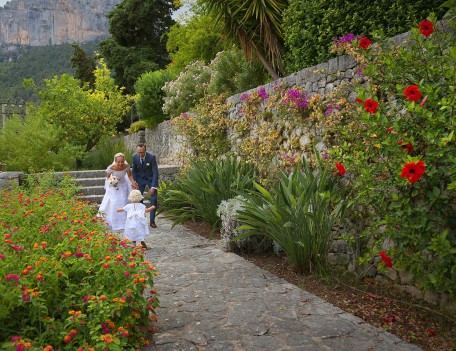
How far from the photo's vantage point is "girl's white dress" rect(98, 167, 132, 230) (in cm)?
645

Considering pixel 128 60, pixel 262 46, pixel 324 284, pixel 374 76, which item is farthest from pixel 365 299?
pixel 128 60

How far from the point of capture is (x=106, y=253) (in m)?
2.90

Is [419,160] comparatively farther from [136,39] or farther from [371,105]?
[136,39]

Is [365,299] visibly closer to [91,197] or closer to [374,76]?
[374,76]

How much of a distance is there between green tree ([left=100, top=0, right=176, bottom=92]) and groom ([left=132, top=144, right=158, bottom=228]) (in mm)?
17795

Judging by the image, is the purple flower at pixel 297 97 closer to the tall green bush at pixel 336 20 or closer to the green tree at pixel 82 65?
the tall green bush at pixel 336 20

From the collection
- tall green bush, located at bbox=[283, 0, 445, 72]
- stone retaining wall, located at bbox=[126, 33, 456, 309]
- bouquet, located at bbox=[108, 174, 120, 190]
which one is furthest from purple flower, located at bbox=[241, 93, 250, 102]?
bouquet, located at bbox=[108, 174, 120, 190]

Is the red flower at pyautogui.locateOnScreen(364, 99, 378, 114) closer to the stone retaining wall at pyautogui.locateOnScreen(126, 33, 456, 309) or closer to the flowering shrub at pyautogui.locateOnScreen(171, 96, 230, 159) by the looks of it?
the stone retaining wall at pyautogui.locateOnScreen(126, 33, 456, 309)

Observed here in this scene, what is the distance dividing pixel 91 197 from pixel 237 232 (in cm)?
535

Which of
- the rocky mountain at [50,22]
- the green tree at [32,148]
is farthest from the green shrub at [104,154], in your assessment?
the rocky mountain at [50,22]

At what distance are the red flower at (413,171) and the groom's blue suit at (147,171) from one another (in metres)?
5.34

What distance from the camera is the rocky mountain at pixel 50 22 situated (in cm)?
9375

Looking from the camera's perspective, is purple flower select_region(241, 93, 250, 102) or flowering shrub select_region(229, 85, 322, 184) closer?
flowering shrub select_region(229, 85, 322, 184)

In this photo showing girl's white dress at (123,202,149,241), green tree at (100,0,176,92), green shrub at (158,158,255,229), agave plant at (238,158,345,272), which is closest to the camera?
agave plant at (238,158,345,272)
